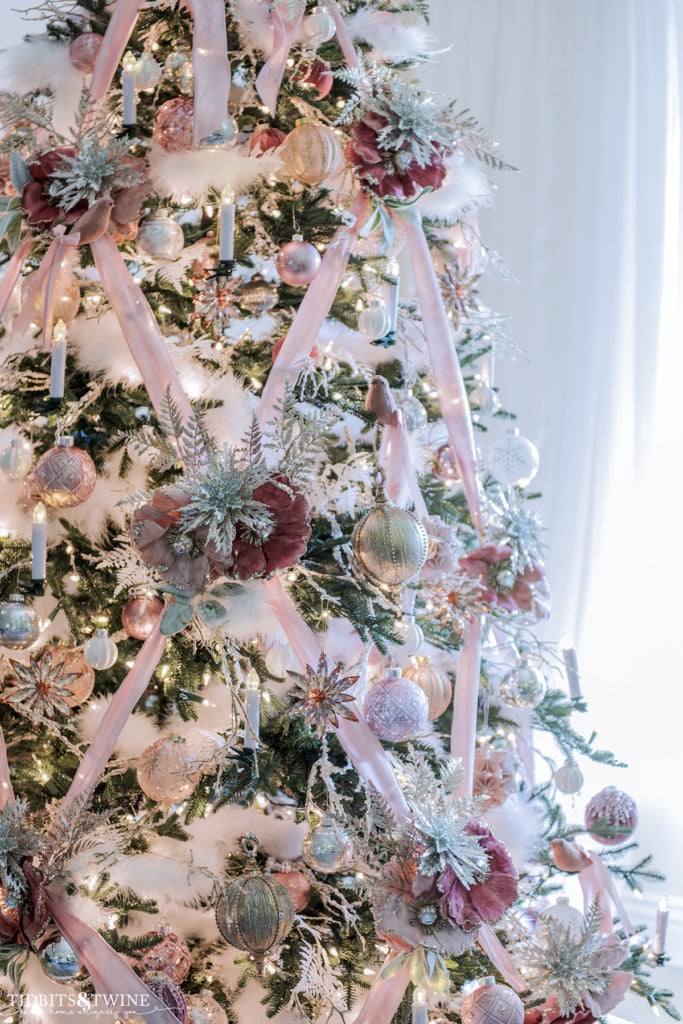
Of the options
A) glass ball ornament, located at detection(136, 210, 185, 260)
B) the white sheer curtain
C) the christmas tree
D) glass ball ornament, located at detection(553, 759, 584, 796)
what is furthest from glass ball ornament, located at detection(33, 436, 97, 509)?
the white sheer curtain

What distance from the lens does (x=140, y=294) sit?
3.68 feet

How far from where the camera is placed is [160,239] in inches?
45.8

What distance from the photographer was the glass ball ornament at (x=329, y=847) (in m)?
1.08

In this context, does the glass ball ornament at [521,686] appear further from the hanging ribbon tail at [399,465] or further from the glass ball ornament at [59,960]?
the glass ball ornament at [59,960]

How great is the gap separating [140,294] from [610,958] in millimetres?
899

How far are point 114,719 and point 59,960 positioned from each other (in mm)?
244

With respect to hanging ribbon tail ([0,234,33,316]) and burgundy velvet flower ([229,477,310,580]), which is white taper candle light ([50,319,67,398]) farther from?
burgundy velvet flower ([229,477,310,580])

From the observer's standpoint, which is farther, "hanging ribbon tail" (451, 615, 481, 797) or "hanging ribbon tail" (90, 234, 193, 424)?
"hanging ribbon tail" (451, 615, 481, 797)

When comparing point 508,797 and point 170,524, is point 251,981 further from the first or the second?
point 170,524

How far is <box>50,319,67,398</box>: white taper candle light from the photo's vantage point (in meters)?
1.11

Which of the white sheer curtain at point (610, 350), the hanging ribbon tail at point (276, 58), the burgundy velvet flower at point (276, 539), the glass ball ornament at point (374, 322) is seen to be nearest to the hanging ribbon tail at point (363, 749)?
the burgundy velvet flower at point (276, 539)

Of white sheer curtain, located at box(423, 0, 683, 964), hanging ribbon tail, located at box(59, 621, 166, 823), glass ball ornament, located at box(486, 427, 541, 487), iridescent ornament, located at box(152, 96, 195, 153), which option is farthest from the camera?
white sheer curtain, located at box(423, 0, 683, 964)

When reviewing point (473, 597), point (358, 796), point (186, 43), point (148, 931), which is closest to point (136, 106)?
point (186, 43)

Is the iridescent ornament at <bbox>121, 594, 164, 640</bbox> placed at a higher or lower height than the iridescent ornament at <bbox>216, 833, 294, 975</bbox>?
higher
